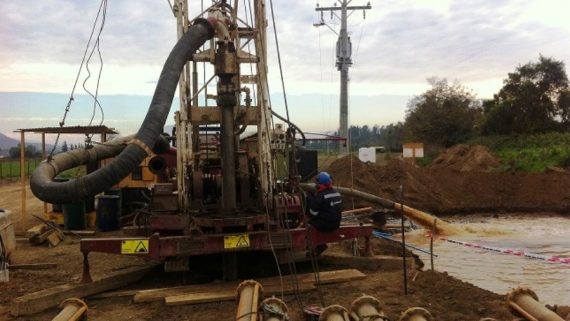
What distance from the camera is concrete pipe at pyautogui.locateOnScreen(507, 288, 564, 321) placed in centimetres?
500

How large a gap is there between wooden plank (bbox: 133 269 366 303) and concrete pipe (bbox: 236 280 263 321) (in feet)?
5.51

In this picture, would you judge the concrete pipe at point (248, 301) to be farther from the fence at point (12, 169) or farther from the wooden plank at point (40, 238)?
the fence at point (12, 169)

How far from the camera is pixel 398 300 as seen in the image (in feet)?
22.7

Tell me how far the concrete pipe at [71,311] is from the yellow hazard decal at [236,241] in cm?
232

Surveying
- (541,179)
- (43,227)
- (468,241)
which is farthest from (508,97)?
(43,227)

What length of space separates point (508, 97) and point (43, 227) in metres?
38.1

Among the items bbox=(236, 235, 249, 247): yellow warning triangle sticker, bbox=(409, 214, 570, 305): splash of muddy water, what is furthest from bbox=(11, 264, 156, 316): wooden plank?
bbox=(409, 214, 570, 305): splash of muddy water

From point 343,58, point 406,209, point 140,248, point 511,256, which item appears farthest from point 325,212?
point 343,58

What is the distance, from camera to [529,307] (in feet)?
17.4

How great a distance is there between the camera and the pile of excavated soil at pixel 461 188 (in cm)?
1969

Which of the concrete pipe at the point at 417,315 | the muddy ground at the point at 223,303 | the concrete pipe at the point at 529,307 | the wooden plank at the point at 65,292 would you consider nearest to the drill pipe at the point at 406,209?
the muddy ground at the point at 223,303

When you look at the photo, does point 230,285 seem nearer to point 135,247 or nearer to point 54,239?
point 135,247

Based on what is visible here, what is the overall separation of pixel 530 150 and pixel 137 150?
31926mm

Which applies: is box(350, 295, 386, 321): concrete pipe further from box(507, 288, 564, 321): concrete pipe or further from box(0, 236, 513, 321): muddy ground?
box(507, 288, 564, 321): concrete pipe
